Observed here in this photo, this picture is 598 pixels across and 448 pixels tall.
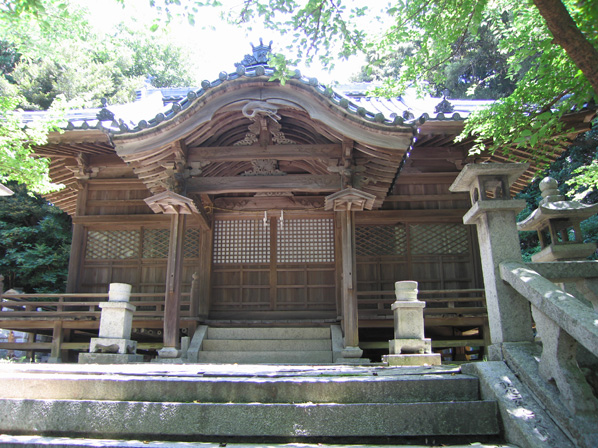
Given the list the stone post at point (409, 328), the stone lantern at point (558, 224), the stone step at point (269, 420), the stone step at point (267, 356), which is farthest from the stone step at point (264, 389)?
the stone step at point (267, 356)

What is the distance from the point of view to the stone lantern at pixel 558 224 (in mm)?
5645

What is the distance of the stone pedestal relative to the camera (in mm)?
6980

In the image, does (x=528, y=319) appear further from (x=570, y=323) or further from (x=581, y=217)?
(x=581, y=217)

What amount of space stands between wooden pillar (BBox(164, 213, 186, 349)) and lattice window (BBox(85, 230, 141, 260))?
10.2ft

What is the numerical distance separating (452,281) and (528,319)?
636cm

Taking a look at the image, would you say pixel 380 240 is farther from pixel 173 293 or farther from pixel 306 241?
pixel 173 293

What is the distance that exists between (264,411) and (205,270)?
7352 mm

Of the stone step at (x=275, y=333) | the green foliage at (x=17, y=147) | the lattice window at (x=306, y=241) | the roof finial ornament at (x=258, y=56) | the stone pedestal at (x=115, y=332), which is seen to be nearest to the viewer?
the green foliage at (x=17, y=147)

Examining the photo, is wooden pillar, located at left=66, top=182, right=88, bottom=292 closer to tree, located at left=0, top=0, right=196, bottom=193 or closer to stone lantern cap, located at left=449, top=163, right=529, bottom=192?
tree, located at left=0, top=0, right=196, bottom=193

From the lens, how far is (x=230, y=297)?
10555mm

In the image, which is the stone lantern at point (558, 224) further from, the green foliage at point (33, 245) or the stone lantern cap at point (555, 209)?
the green foliage at point (33, 245)

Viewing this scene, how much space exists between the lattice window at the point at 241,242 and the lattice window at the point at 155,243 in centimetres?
116

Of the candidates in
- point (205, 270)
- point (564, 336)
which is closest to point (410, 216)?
point (205, 270)

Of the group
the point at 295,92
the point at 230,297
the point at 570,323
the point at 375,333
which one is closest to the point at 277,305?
the point at 230,297
